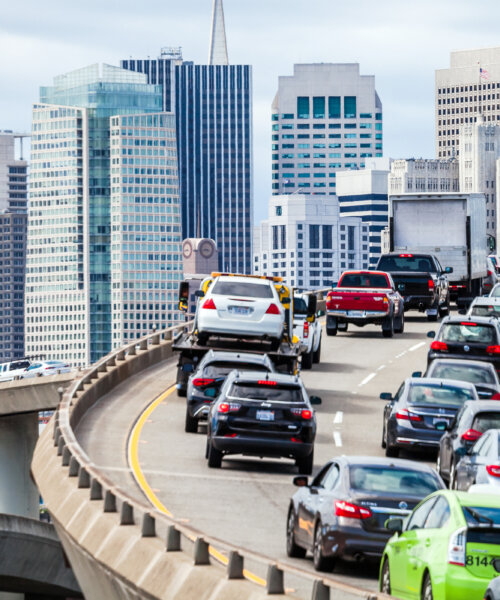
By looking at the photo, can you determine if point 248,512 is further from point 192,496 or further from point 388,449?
point 388,449

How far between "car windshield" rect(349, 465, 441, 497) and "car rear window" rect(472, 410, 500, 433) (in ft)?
17.2

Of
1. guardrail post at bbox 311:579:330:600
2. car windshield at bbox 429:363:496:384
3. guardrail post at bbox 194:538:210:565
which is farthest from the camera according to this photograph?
car windshield at bbox 429:363:496:384

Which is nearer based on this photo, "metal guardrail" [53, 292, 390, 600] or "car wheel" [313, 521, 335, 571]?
"metal guardrail" [53, 292, 390, 600]

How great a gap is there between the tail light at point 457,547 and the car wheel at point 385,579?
193 centimetres

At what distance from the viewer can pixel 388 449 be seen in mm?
27297

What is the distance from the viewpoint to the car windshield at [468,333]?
3569 cm

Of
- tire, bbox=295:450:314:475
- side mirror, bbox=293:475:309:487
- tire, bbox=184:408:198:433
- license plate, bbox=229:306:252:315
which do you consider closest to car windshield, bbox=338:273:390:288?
license plate, bbox=229:306:252:315

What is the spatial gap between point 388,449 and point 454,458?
4.56 metres

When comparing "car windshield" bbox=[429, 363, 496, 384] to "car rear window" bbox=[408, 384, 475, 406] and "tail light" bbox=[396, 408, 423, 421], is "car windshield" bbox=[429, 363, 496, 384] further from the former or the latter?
"tail light" bbox=[396, 408, 423, 421]

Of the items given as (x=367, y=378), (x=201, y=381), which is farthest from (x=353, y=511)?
(x=367, y=378)

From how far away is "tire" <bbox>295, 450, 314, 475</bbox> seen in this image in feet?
86.0

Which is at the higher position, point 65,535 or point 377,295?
point 377,295

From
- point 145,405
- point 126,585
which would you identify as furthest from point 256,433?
point 145,405

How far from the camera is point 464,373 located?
101 feet
